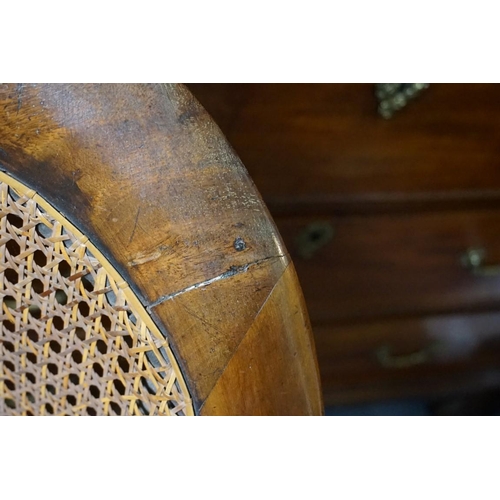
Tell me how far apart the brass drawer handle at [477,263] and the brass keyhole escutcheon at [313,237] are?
0.69ft

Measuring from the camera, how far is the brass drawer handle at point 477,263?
84 cm

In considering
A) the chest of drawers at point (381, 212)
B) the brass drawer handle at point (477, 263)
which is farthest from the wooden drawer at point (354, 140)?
the brass drawer handle at point (477, 263)

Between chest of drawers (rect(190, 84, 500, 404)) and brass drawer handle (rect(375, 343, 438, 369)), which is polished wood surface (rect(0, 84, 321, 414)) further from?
brass drawer handle (rect(375, 343, 438, 369))

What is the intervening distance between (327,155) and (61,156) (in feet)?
1.37

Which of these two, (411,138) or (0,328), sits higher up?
(411,138)

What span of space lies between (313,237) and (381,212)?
91mm

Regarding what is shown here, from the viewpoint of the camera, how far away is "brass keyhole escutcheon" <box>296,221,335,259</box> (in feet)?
2.45

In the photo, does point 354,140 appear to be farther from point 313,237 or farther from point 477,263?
point 477,263

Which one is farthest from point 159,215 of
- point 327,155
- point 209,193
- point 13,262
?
point 327,155

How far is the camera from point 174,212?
1.01 ft

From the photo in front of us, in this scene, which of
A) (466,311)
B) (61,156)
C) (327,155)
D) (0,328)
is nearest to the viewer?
(61,156)

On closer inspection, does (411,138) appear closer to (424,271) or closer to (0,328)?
(424,271)

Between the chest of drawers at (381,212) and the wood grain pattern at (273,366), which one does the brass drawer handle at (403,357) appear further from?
the wood grain pattern at (273,366)

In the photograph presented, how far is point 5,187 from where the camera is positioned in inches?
12.8
